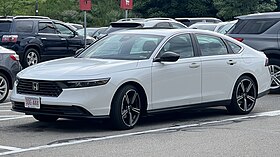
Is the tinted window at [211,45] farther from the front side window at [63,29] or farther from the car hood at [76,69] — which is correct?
the front side window at [63,29]

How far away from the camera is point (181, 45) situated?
11992 millimetres

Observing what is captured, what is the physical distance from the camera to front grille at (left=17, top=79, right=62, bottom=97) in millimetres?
10445

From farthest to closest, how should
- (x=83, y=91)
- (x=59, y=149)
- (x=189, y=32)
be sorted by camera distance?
(x=189, y=32)
(x=83, y=91)
(x=59, y=149)

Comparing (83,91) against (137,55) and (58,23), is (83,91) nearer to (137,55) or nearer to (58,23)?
(137,55)

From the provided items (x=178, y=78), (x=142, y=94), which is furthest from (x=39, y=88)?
(x=178, y=78)

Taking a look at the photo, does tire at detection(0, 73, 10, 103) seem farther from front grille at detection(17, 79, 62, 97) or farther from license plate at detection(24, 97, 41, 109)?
license plate at detection(24, 97, 41, 109)

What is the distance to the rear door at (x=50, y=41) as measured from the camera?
24078 mm

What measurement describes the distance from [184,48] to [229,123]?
139cm

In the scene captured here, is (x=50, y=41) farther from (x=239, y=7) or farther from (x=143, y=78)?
(x=239, y=7)

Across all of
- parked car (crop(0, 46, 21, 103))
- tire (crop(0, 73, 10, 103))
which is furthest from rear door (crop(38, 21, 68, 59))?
tire (crop(0, 73, 10, 103))

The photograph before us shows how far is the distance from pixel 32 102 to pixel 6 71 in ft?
13.2

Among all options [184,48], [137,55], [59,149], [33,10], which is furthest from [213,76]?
[33,10]

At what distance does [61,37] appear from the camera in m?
24.6

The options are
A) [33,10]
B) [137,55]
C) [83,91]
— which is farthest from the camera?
[33,10]
